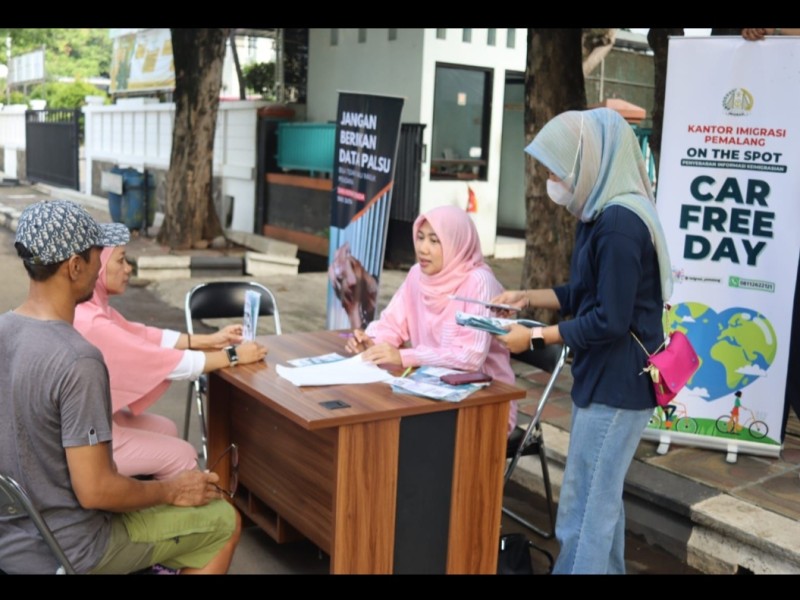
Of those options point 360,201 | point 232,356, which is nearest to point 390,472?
point 232,356

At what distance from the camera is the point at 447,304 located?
3.75 meters

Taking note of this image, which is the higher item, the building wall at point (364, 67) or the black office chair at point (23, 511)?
Result: the building wall at point (364, 67)

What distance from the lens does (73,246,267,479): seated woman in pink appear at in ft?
10.5

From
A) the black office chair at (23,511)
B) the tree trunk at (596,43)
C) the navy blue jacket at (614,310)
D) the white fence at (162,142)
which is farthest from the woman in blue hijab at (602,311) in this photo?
the white fence at (162,142)

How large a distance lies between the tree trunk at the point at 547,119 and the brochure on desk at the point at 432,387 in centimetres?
316

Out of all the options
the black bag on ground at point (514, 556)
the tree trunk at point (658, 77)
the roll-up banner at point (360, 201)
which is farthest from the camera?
the tree trunk at point (658, 77)

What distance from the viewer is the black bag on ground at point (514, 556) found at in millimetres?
3381

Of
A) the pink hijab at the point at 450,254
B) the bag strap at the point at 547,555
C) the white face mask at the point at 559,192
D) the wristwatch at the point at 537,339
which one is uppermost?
the white face mask at the point at 559,192

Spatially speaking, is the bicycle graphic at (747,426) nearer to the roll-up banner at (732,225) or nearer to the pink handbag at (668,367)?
the roll-up banner at (732,225)

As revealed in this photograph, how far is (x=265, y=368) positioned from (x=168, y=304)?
19.0 ft

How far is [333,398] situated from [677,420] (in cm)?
220

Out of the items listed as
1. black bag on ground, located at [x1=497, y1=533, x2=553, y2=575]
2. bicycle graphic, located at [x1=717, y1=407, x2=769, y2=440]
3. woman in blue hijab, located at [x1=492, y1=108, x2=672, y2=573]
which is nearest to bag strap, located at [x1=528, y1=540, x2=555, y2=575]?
black bag on ground, located at [x1=497, y1=533, x2=553, y2=575]

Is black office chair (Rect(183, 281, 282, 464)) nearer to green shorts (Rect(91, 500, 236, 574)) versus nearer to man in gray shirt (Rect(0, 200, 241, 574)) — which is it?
green shorts (Rect(91, 500, 236, 574))

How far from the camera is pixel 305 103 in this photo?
1320 cm
